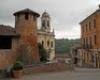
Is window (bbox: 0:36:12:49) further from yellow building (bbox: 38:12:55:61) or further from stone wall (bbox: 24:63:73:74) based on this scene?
yellow building (bbox: 38:12:55:61)

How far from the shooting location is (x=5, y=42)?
3488 centimetres

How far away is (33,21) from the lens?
34094mm

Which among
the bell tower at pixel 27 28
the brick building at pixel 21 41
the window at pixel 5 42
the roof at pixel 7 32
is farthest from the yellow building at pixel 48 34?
the bell tower at pixel 27 28

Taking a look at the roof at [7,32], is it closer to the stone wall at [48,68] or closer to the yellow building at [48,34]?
the stone wall at [48,68]

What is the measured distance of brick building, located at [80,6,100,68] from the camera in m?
44.5

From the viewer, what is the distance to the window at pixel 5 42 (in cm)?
3380

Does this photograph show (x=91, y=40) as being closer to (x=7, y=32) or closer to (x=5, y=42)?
(x=5, y=42)

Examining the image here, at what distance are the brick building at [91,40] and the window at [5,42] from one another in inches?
671

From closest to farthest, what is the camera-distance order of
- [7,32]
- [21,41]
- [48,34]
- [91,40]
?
[21,41]
[7,32]
[91,40]
[48,34]

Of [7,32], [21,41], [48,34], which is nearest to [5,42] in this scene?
[7,32]

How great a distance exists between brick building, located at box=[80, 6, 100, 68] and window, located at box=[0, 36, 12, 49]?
56.0 feet

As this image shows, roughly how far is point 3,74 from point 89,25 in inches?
1033

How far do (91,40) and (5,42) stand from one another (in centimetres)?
1898

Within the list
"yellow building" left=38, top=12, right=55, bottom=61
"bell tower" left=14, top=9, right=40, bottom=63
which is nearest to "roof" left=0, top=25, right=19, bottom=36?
"bell tower" left=14, top=9, right=40, bottom=63
